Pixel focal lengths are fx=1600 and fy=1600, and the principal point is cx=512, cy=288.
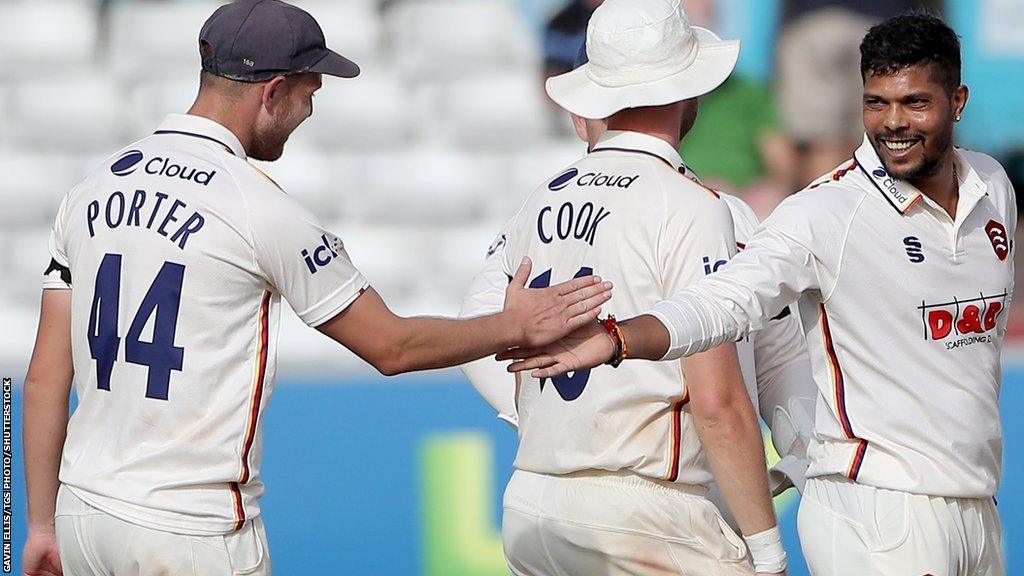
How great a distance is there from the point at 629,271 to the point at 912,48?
632 mm

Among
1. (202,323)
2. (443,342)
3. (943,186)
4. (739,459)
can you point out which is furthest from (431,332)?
(943,186)

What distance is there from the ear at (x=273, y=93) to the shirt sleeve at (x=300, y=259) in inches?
7.6

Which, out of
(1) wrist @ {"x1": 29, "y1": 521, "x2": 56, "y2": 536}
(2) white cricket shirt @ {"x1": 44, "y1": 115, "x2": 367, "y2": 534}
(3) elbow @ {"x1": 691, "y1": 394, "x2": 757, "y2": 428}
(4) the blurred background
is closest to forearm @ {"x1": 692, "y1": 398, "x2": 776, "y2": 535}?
(3) elbow @ {"x1": 691, "y1": 394, "x2": 757, "y2": 428}

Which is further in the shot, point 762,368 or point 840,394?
point 762,368

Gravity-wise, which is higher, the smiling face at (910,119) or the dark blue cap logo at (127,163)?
the smiling face at (910,119)

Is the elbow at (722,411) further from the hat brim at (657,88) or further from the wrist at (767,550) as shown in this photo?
the hat brim at (657,88)

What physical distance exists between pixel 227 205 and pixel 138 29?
2753 millimetres

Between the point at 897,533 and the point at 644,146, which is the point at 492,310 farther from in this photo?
the point at 897,533

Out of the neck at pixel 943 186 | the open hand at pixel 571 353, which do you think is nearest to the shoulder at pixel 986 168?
the neck at pixel 943 186

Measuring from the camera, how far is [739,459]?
2.84 m

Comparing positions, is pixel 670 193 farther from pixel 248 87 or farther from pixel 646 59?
pixel 248 87

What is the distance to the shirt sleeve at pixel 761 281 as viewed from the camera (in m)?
2.50

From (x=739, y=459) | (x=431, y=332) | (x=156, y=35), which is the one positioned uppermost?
(x=156, y=35)

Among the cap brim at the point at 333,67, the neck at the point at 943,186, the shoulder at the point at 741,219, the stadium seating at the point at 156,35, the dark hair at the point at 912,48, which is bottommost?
the shoulder at the point at 741,219
